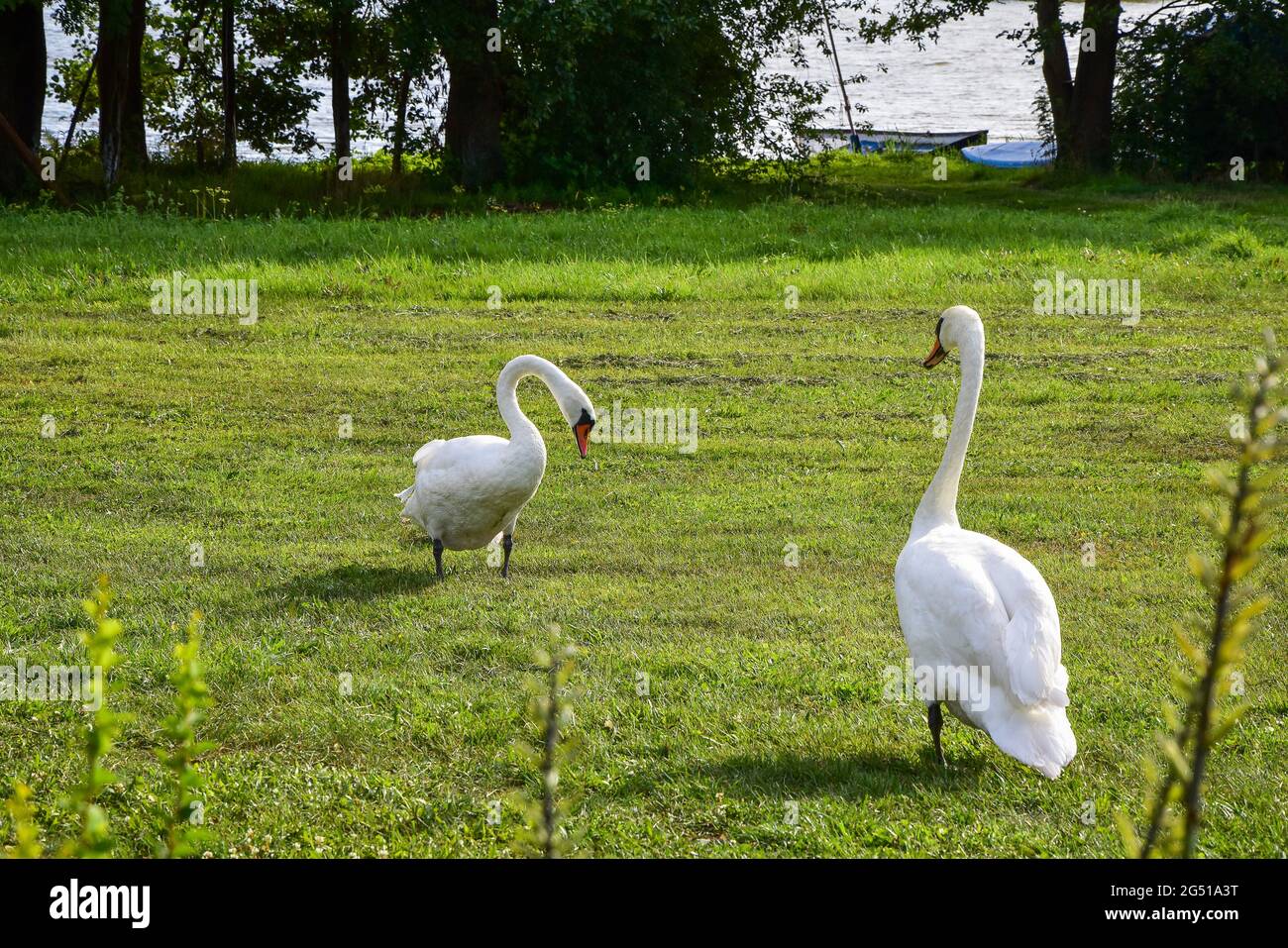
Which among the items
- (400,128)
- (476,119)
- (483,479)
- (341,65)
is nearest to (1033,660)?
(483,479)

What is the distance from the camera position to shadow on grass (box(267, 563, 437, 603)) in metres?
7.90

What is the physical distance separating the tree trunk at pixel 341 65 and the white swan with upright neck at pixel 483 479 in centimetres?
1688

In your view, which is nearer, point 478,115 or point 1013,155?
point 478,115

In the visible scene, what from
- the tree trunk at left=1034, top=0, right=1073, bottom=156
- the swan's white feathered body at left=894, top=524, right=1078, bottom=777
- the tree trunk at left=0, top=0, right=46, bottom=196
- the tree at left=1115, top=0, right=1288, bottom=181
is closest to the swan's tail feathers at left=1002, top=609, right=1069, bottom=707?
the swan's white feathered body at left=894, top=524, right=1078, bottom=777

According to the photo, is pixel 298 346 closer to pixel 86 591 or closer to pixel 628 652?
pixel 86 591

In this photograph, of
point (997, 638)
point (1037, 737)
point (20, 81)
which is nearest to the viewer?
point (1037, 737)

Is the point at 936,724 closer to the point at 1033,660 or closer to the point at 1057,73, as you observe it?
the point at 1033,660

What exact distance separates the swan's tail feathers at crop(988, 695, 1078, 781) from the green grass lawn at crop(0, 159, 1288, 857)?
0.28 metres

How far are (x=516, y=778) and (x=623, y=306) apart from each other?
11.6 meters

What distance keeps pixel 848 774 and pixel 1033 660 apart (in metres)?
0.97

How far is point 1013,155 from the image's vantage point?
114 feet

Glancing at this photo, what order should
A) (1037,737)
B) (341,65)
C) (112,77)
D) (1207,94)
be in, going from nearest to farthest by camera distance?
(1037,737)
(112,77)
(341,65)
(1207,94)
